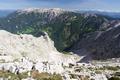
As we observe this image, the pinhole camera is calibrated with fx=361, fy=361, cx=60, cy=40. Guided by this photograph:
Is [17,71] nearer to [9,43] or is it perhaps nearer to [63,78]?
[63,78]

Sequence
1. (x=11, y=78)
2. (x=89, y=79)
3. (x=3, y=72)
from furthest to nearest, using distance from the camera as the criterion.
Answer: (x=89, y=79)
(x=3, y=72)
(x=11, y=78)

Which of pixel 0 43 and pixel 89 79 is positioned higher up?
pixel 0 43

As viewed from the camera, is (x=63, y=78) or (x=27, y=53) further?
(x=27, y=53)

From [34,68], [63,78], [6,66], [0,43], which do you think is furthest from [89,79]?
[0,43]

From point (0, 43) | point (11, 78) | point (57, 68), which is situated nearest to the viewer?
point (11, 78)

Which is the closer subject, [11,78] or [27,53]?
[11,78]

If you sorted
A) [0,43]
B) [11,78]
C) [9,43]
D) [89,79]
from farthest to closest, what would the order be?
[9,43] → [0,43] → [89,79] → [11,78]

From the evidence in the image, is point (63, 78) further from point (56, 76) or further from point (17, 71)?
point (17, 71)

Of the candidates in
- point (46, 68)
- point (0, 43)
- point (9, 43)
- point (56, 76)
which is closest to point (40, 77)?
point (56, 76)

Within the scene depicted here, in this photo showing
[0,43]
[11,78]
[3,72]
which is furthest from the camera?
[0,43]
